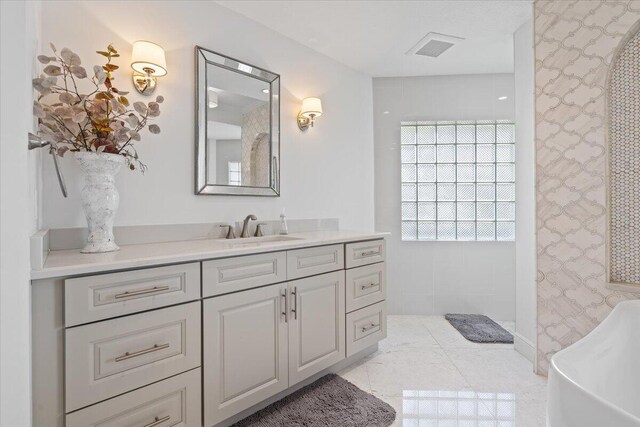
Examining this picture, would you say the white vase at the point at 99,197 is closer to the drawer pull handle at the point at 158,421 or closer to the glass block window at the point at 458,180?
the drawer pull handle at the point at 158,421

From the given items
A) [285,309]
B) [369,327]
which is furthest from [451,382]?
[285,309]

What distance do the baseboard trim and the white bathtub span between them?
138 cm

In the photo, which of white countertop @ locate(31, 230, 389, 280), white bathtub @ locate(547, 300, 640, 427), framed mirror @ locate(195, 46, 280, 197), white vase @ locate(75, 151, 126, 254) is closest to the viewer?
white bathtub @ locate(547, 300, 640, 427)

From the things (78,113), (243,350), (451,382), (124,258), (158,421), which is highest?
(78,113)

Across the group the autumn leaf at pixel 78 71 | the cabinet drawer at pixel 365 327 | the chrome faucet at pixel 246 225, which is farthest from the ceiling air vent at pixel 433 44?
the autumn leaf at pixel 78 71

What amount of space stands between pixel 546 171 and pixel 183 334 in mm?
2313

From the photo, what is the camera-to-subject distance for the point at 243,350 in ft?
5.44

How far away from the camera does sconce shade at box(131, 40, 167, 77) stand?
1.79 m

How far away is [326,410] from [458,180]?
271cm

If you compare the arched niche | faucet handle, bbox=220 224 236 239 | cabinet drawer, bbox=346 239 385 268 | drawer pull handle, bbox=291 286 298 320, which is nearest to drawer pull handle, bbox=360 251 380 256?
cabinet drawer, bbox=346 239 385 268

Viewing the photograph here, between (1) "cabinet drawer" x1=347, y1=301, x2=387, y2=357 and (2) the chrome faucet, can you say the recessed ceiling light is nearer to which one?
(2) the chrome faucet

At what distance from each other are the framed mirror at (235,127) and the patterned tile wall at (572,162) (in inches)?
73.5

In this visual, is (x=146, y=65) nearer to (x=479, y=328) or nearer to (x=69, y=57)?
(x=69, y=57)

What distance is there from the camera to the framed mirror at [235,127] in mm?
2135
